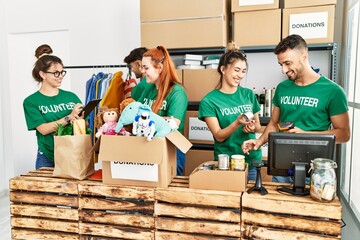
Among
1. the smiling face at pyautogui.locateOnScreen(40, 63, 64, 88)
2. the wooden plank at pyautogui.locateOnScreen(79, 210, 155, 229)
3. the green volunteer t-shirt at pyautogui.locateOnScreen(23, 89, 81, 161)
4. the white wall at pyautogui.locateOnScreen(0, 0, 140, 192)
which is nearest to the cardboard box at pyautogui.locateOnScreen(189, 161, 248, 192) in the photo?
the wooden plank at pyautogui.locateOnScreen(79, 210, 155, 229)

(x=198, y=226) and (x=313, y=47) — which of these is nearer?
(x=198, y=226)

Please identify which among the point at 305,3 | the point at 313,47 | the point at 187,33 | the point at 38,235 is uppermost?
the point at 305,3

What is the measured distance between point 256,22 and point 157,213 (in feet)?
6.81

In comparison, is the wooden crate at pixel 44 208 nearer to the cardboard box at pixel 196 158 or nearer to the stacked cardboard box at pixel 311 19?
the cardboard box at pixel 196 158

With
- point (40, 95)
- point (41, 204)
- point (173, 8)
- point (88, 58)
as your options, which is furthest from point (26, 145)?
point (41, 204)

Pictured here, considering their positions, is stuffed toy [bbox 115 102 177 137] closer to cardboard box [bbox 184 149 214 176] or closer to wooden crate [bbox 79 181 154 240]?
wooden crate [bbox 79 181 154 240]

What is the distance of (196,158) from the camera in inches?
122

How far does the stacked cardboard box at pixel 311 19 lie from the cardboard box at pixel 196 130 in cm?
111

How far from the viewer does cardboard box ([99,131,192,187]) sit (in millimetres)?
1435

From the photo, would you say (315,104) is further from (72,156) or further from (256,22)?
(256,22)

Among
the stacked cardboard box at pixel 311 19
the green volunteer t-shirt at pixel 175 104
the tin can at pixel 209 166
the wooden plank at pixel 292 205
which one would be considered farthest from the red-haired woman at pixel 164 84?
the stacked cardboard box at pixel 311 19

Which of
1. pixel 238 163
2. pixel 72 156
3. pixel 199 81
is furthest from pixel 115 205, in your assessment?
pixel 199 81

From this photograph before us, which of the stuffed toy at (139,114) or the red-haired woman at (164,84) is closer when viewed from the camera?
the stuffed toy at (139,114)

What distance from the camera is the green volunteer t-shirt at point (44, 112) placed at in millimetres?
2166
